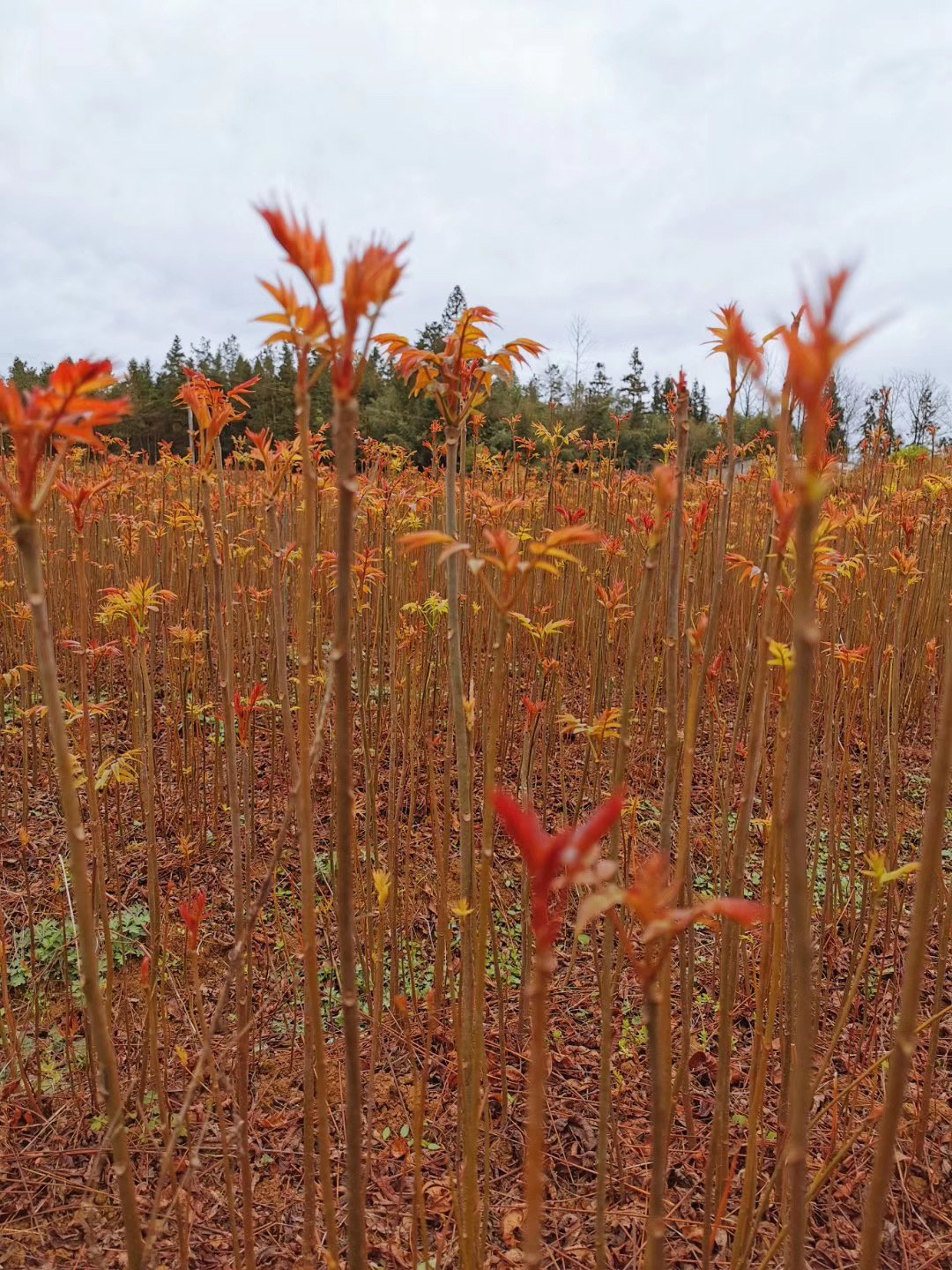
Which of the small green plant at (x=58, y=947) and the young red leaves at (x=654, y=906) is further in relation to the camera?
the small green plant at (x=58, y=947)

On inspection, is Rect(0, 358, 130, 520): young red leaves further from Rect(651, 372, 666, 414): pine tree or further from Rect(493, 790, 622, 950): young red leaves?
Rect(651, 372, 666, 414): pine tree

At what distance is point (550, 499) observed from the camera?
3.76 metres

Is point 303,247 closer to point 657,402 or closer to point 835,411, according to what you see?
point 835,411

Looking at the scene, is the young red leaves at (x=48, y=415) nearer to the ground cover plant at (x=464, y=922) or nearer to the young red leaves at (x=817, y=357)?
the ground cover plant at (x=464, y=922)

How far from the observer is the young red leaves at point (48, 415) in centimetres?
51

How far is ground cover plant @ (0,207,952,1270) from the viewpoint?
548mm

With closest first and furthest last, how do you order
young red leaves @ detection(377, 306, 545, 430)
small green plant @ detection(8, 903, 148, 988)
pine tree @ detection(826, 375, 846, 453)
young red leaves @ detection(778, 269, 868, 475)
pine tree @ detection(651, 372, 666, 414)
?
young red leaves @ detection(778, 269, 868, 475) < young red leaves @ detection(377, 306, 545, 430) < pine tree @ detection(826, 375, 846, 453) < small green plant @ detection(8, 903, 148, 988) < pine tree @ detection(651, 372, 666, 414)

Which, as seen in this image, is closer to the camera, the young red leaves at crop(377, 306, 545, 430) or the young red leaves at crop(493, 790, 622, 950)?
the young red leaves at crop(493, 790, 622, 950)

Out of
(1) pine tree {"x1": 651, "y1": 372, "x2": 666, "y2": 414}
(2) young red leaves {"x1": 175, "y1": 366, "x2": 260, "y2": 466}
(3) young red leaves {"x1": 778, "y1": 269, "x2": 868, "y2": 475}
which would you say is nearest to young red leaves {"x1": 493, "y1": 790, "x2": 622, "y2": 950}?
(3) young red leaves {"x1": 778, "y1": 269, "x2": 868, "y2": 475}

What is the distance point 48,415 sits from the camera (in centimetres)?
55

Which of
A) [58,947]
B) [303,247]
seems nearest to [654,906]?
[303,247]

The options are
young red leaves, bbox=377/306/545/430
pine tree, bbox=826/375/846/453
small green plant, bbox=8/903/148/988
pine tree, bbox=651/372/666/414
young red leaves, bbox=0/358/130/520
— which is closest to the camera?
young red leaves, bbox=0/358/130/520

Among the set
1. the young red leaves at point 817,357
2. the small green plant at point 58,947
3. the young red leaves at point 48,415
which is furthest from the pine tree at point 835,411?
the small green plant at point 58,947

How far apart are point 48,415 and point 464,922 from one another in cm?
74
